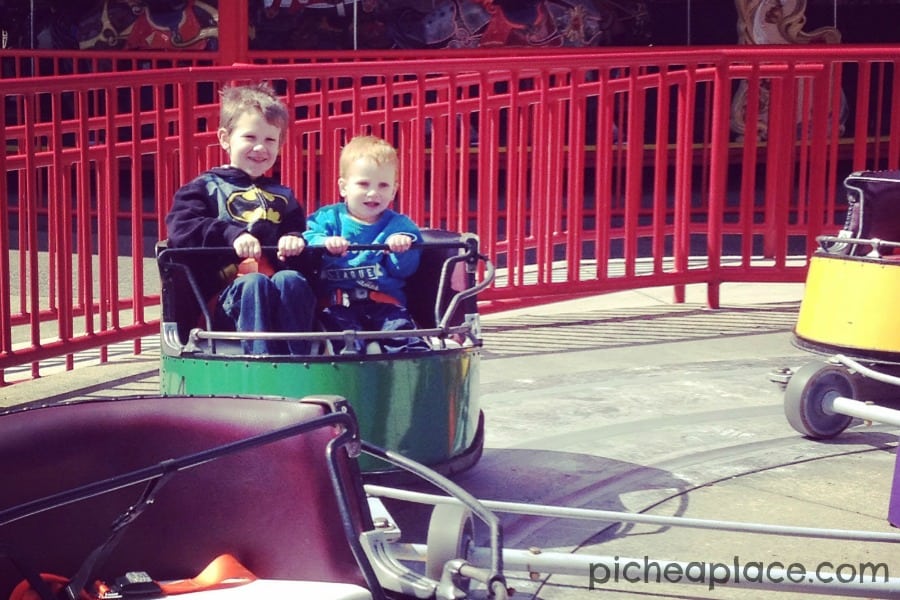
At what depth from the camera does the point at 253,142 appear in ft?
13.4

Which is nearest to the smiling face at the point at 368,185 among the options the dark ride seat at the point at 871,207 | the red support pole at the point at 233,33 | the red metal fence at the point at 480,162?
the red metal fence at the point at 480,162

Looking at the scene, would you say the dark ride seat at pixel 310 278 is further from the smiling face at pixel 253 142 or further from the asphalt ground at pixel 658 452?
the asphalt ground at pixel 658 452

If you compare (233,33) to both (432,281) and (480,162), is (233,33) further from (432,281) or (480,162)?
(432,281)

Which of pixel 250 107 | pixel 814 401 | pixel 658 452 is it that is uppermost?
pixel 250 107

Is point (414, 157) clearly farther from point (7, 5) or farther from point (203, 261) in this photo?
point (7, 5)

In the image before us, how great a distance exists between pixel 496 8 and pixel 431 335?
861 centimetres

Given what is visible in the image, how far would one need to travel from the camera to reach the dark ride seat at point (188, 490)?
238 cm

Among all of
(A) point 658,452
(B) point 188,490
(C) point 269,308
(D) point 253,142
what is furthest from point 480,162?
(B) point 188,490

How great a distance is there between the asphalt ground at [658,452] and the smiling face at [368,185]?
855 mm

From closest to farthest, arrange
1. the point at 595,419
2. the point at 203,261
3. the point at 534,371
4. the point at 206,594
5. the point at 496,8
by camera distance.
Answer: the point at 206,594 < the point at 203,261 < the point at 595,419 < the point at 534,371 < the point at 496,8

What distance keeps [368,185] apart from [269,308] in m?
0.57

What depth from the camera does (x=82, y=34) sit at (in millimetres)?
12391

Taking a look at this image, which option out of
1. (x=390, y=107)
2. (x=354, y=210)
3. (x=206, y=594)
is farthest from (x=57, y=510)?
(x=390, y=107)

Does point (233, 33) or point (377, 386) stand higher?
point (233, 33)
